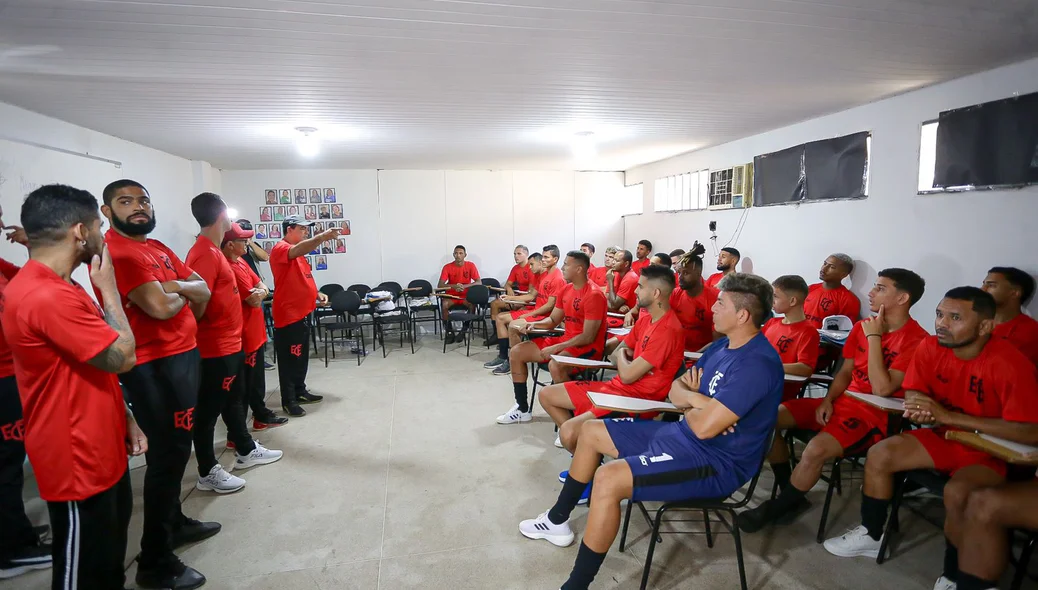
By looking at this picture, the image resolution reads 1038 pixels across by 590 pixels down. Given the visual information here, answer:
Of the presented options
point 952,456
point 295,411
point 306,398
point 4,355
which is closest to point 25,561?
A: point 4,355

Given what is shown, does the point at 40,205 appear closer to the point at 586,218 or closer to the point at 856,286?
the point at 856,286

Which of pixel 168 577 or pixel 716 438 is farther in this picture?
pixel 168 577

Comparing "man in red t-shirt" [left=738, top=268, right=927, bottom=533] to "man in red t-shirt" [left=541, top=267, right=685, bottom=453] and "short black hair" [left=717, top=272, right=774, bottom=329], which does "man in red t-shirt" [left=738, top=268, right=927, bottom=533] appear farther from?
"short black hair" [left=717, top=272, right=774, bottom=329]

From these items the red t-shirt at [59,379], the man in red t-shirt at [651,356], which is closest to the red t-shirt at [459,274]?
the man in red t-shirt at [651,356]

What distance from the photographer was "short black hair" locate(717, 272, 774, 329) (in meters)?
2.22

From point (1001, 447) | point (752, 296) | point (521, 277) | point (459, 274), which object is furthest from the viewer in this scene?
point (459, 274)

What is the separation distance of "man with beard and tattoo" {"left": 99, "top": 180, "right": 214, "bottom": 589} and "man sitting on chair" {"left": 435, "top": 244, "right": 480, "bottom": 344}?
5.34 m

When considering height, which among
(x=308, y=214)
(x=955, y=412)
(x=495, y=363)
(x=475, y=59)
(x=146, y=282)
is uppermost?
(x=475, y=59)

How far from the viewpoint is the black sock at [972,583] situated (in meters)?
2.02

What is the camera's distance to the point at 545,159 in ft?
25.9

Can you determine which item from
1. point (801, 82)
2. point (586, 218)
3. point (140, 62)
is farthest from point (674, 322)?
point (586, 218)

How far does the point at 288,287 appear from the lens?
443 centimetres

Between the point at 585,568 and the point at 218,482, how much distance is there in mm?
2539

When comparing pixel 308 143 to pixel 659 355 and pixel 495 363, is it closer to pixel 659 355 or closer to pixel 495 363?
pixel 495 363
